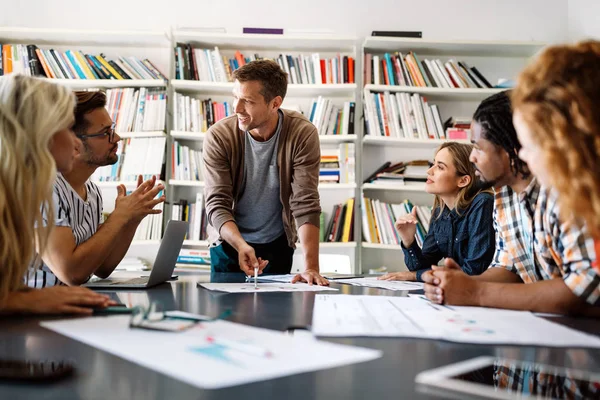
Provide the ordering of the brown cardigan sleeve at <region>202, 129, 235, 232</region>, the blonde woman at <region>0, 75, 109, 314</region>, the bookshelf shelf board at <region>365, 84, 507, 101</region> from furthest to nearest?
the bookshelf shelf board at <region>365, 84, 507, 101</region> → the brown cardigan sleeve at <region>202, 129, 235, 232</region> → the blonde woman at <region>0, 75, 109, 314</region>

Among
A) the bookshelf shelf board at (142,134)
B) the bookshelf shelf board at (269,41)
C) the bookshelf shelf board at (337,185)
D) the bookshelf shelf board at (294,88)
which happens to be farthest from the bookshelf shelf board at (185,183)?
the bookshelf shelf board at (269,41)

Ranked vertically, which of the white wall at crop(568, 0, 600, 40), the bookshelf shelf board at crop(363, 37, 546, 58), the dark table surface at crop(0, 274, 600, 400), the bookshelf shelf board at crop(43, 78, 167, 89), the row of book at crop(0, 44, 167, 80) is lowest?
the dark table surface at crop(0, 274, 600, 400)

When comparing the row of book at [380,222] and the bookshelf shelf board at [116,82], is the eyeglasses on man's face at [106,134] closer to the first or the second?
the bookshelf shelf board at [116,82]

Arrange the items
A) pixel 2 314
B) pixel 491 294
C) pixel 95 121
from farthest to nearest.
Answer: pixel 95 121 < pixel 491 294 < pixel 2 314

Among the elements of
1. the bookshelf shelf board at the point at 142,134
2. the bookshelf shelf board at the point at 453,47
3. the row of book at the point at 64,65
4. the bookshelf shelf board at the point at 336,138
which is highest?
the bookshelf shelf board at the point at 453,47

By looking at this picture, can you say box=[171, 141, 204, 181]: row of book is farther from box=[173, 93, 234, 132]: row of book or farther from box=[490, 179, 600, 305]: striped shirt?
box=[490, 179, 600, 305]: striped shirt

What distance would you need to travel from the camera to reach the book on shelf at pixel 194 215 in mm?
3562

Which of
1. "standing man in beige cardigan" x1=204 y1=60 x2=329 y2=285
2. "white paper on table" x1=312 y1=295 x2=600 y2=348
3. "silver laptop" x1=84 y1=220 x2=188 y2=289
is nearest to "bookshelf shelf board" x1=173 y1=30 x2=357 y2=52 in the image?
"standing man in beige cardigan" x1=204 y1=60 x2=329 y2=285

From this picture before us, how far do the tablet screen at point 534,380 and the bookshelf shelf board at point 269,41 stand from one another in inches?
126

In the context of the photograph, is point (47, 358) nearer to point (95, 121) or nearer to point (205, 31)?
point (95, 121)

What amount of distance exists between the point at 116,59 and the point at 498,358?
3.56 meters

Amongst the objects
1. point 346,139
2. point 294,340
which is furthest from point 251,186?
point 294,340

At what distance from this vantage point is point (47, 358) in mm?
664

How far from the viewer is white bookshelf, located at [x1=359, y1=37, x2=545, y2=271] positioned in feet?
11.9
